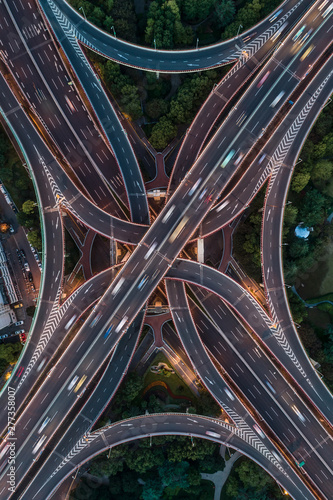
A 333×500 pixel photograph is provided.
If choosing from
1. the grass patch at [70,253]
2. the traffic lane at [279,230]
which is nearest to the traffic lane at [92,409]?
the grass patch at [70,253]

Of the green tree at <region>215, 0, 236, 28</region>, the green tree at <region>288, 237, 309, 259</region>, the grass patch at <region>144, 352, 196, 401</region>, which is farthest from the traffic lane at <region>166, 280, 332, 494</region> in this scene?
the green tree at <region>215, 0, 236, 28</region>

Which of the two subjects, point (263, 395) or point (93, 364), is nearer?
point (93, 364)

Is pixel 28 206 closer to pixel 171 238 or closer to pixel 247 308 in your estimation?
pixel 171 238

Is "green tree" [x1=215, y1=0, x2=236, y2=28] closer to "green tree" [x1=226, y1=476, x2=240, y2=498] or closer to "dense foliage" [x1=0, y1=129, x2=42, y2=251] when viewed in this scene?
"dense foliage" [x1=0, y1=129, x2=42, y2=251]

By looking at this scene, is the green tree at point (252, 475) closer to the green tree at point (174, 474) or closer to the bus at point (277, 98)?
the green tree at point (174, 474)

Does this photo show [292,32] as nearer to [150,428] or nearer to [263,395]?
[263,395]

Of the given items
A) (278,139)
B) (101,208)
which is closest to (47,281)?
(101,208)

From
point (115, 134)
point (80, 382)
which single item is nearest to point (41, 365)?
point (80, 382)
